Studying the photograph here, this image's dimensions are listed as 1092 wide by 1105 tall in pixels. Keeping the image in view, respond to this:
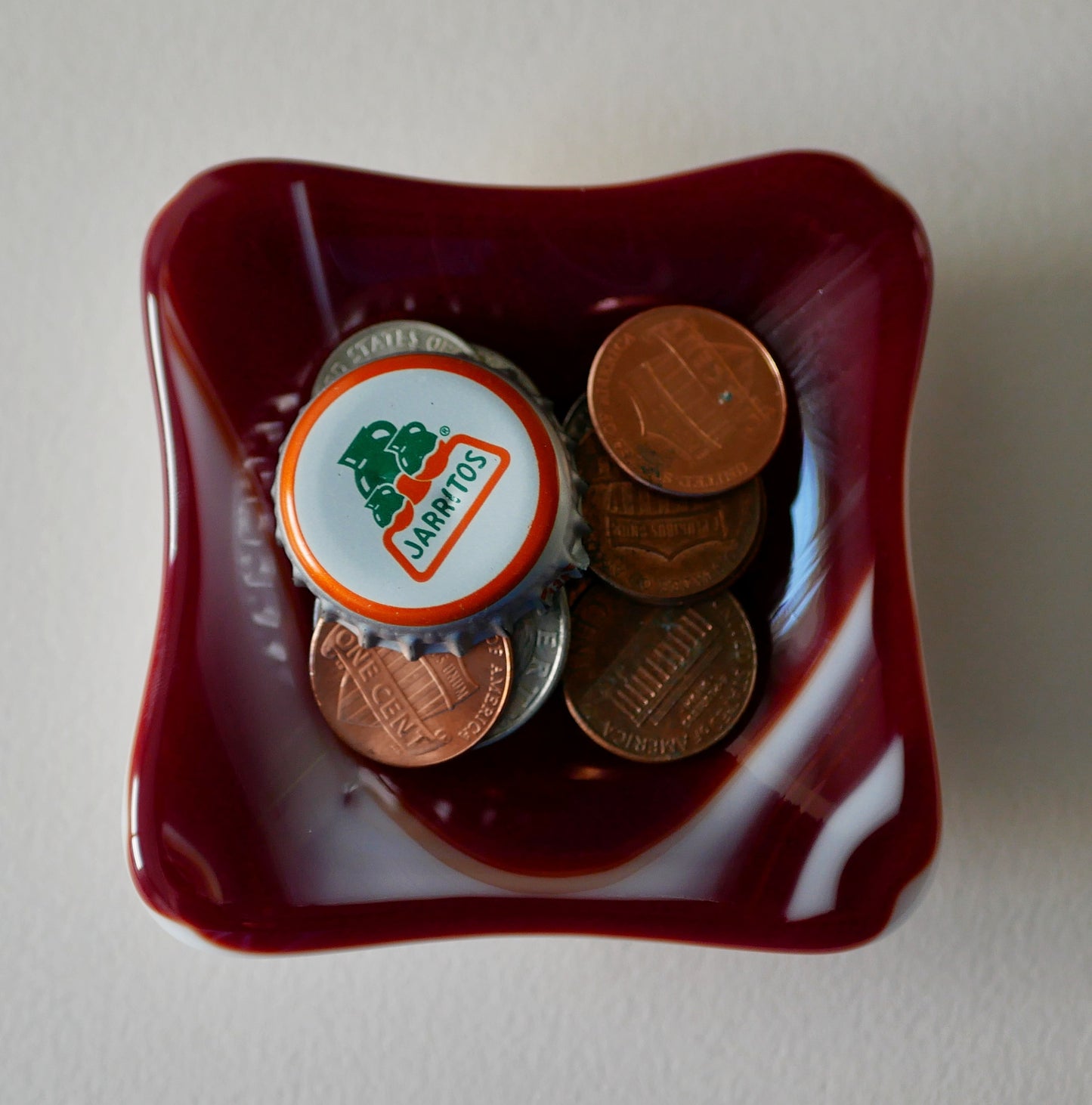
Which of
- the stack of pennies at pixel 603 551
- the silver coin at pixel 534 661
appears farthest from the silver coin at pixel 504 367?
the silver coin at pixel 534 661

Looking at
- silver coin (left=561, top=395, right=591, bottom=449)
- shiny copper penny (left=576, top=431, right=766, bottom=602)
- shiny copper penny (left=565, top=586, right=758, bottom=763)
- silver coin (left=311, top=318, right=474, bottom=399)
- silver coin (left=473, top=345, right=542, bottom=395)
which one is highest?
silver coin (left=311, top=318, right=474, bottom=399)

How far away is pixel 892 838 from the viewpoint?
54 centimetres

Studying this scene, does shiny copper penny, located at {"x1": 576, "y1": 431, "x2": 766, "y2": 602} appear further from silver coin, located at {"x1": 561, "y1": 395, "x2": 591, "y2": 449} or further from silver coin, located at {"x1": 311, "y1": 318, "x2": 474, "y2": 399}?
silver coin, located at {"x1": 311, "y1": 318, "x2": 474, "y2": 399}

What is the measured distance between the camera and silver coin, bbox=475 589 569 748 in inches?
24.0

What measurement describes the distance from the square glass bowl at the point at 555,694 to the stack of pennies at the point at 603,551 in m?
0.02

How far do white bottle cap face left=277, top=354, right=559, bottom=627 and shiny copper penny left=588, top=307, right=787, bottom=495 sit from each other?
0.20 feet

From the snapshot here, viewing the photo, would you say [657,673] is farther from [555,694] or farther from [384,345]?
[384,345]

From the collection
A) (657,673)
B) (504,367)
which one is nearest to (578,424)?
(504,367)

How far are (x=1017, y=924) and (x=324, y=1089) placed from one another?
51cm

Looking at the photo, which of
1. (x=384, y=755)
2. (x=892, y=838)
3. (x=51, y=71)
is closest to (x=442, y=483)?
(x=384, y=755)

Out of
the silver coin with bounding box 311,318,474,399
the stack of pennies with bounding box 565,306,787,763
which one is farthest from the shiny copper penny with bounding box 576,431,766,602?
the silver coin with bounding box 311,318,474,399

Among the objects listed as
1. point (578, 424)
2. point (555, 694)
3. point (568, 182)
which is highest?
point (568, 182)

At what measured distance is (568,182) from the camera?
2.59ft

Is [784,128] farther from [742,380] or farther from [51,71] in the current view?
[51,71]
